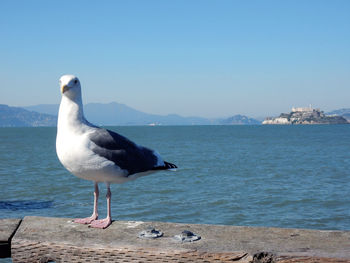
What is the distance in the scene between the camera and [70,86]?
4566 millimetres

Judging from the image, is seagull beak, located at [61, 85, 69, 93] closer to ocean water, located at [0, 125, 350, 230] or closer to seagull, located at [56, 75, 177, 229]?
seagull, located at [56, 75, 177, 229]

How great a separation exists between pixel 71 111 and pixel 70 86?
0.27m

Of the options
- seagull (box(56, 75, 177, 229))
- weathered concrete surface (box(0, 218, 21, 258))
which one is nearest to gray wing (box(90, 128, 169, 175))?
seagull (box(56, 75, 177, 229))

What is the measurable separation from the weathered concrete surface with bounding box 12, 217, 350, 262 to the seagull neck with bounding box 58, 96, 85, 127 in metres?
1.13

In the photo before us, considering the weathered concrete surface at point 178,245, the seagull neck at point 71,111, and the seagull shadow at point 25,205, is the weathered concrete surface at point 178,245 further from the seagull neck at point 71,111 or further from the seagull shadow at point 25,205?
the seagull shadow at point 25,205

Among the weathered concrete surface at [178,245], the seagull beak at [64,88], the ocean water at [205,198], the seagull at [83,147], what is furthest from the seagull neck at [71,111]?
the ocean water at [205,198]

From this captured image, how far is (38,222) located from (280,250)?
2.45 metres

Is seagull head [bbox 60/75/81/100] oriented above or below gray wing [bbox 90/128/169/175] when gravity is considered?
above

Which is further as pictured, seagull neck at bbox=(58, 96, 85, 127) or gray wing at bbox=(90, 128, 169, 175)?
gray wing at bbox=(90, 128, 169, 175)

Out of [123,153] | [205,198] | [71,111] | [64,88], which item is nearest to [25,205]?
[205,198]

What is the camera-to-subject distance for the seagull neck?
4629 millimetres

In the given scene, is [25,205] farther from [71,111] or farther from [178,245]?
[178,245]

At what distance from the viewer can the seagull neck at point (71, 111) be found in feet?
15.2

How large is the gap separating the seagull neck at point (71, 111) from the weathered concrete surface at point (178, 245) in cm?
113
